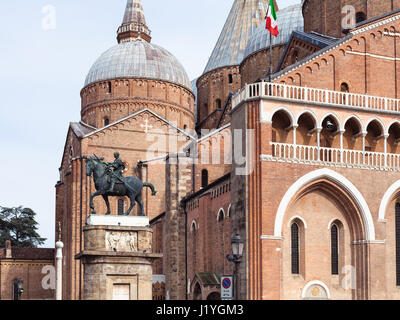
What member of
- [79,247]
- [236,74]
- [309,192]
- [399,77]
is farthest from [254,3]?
[309,192]

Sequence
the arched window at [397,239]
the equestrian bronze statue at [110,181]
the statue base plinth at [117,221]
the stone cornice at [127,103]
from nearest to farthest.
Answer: the statue base plinth at [117,221] < the equestrian bronze statue at [110,181] < the arched window at [397,239] < the stone cornice at [127,103]

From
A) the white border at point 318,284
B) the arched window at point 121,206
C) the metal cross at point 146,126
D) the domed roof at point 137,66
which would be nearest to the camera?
the white border at point 318,284

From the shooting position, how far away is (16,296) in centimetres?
5838

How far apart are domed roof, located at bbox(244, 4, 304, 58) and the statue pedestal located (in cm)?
2897

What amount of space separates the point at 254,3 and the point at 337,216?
3657 centimetres

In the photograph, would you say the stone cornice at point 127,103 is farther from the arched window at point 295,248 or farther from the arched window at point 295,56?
the arched window at point 295,248

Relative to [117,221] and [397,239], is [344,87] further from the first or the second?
[117,221]

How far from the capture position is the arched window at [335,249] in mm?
29109

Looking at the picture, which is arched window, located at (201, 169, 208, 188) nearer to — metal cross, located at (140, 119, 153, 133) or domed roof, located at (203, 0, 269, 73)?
metal cross, located at (140, 119, 153, 133)

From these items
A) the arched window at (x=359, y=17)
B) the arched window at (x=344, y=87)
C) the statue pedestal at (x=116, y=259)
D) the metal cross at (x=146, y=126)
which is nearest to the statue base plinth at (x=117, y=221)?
the statue pedestal at (x=116, y=259)

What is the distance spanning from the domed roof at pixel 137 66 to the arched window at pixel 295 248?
31.5m

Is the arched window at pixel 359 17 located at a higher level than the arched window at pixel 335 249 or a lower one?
higher

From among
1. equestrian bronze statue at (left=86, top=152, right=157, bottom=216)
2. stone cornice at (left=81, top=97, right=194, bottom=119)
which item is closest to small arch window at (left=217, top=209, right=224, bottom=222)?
equestrian bronze statue at (left=86, top=152, right=157, bottom=216)

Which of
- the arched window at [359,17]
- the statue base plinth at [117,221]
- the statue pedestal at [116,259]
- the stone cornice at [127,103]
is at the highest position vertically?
the arched window at [359,17]
